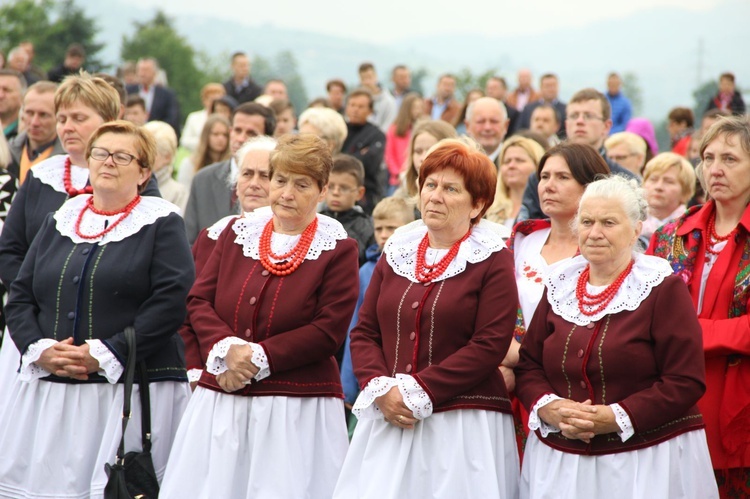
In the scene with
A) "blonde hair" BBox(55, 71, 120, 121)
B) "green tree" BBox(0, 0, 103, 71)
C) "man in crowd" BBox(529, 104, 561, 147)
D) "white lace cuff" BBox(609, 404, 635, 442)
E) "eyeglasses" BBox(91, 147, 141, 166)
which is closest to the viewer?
"white lace cuff" BBox(609, 404, 635, 442)

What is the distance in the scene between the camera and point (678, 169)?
789 cm

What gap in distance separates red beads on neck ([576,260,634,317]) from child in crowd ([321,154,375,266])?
9.23 feet

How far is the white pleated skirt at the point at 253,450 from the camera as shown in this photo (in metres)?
4.84

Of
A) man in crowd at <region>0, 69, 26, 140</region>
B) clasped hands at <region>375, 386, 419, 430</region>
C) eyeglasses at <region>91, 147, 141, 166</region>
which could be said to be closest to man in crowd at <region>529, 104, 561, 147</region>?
man in crowd at <region>0, 69, 26, 140</region>

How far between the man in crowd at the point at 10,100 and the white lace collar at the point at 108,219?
3.51 metres

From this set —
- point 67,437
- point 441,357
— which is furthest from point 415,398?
point 67,437

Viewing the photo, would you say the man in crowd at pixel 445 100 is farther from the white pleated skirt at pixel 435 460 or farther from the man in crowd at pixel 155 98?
the white pleated skirt at pixel 435 460

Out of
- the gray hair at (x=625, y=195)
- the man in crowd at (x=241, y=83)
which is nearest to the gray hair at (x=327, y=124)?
the gray hair at (x=625, y=195)

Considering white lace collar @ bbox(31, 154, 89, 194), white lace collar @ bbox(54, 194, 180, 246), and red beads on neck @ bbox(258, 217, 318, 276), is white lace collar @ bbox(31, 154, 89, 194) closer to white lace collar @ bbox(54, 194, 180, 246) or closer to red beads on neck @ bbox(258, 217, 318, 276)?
white lace collar @ bbox(54, 194, 180, 246)

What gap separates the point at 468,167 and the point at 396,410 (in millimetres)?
1204

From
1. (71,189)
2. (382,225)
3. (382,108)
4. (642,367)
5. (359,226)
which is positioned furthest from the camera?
(382,108)

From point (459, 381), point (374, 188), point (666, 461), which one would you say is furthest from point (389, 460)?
point (374, 188)

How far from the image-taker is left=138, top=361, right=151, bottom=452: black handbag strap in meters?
5.20

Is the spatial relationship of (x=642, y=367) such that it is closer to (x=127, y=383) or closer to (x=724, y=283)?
(x=724, y=283)
